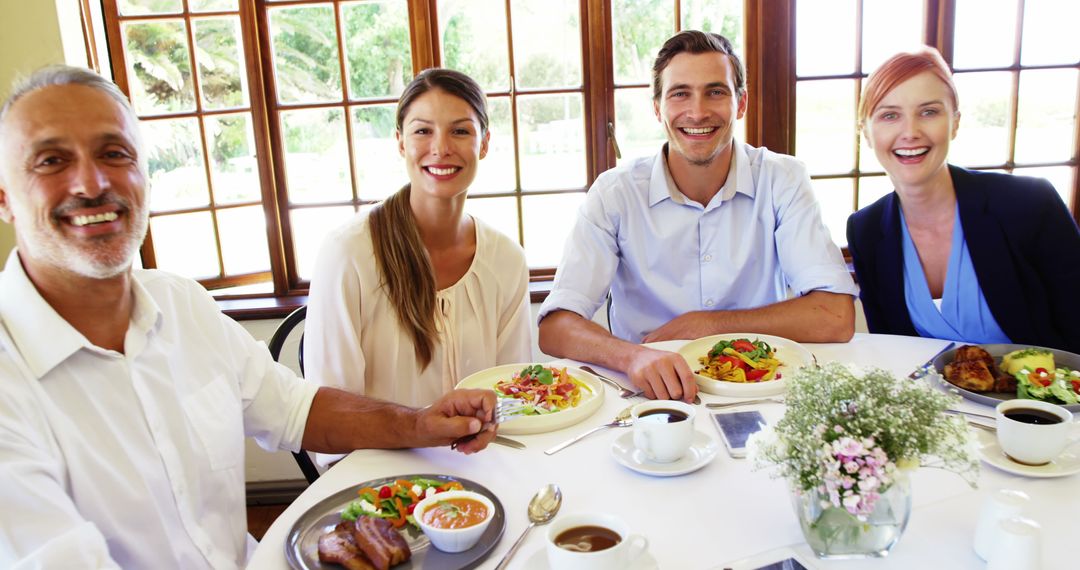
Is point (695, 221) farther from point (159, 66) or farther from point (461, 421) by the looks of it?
point (159, 66)

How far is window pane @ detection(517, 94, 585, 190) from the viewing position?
3.07m

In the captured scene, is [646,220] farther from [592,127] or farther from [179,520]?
[179,520]

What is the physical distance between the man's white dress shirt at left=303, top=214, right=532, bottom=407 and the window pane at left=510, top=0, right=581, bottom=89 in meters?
1.21

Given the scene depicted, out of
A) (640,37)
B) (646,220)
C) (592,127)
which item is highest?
(640,37)

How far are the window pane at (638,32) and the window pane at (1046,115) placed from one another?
160cm

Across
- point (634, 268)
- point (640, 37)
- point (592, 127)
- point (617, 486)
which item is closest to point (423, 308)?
point (634, 268)

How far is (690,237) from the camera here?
2.24 m

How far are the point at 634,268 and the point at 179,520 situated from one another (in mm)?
1468

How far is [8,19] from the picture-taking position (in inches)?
100

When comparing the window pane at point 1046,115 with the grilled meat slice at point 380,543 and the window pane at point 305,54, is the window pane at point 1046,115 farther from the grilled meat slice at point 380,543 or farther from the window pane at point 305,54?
the grilled meat slice at point 380,543

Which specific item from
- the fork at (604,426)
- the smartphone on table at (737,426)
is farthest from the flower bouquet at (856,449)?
the fork at (604,426)

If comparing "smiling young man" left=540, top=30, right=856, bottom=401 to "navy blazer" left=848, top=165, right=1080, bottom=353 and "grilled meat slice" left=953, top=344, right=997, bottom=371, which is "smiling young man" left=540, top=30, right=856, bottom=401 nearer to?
"navy blazer" left=848, top=165, right=1080, bottom=353

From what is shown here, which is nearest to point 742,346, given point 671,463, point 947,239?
point 671,463

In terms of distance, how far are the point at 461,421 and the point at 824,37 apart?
259 cm
